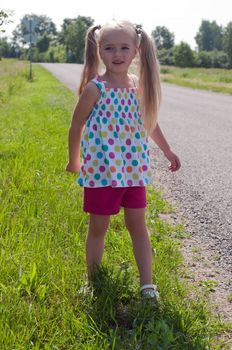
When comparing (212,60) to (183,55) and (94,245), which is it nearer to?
(183,55)

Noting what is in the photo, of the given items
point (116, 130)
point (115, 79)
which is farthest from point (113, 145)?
point (115, 79)

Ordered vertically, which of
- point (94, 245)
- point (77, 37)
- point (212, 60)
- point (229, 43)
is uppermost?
point (229, 43)

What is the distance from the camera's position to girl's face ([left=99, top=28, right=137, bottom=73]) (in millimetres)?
2617

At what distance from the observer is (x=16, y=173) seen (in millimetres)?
4742

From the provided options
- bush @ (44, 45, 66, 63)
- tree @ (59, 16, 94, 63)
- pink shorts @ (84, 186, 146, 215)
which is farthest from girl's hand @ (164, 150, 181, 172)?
bush @ (44, 45, 66, 63)

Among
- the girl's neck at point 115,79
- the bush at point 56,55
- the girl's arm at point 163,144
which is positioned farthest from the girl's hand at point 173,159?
the bush at point 56,55

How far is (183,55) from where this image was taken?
3359 inches

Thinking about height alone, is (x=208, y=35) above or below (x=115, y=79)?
above

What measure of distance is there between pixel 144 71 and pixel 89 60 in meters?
0.31

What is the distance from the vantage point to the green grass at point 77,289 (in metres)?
2.22

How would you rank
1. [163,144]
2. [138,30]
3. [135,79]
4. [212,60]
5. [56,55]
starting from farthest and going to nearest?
[56,55]
[212,60]
[163,144]
[135,79]
[138,30]

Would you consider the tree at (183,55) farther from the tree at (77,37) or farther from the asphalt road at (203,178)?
the asphalt road at (203,178)

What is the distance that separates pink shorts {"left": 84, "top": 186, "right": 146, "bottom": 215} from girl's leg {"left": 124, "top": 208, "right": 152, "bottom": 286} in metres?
0.06

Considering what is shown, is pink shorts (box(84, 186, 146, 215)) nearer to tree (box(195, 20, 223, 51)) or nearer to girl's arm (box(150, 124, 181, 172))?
girl's arm (box(150, 124, 181, 172))
